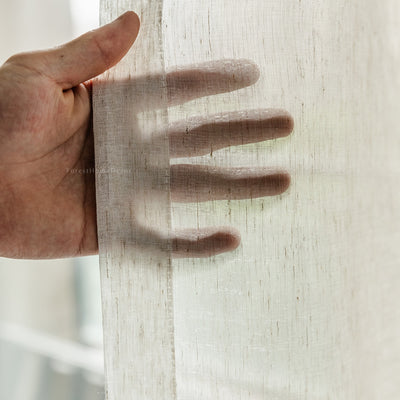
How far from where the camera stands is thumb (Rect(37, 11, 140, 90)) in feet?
1.22

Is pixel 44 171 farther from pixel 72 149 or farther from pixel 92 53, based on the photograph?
pixel 92 53

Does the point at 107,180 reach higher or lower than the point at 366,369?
higher

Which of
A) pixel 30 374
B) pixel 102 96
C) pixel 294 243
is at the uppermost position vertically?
pixel 102 96

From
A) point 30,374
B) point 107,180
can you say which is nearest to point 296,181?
point 107,180

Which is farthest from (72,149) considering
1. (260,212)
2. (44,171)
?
(260,212)

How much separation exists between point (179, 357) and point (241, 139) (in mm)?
186

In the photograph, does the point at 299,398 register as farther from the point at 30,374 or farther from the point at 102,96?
the point at 30,374

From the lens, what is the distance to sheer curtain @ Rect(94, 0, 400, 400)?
0.36 meters

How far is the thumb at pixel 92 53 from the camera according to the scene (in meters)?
0.37

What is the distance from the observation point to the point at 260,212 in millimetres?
364

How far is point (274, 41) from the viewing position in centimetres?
36

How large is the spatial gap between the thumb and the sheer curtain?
0.04 feet

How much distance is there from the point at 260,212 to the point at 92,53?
0.65 feet

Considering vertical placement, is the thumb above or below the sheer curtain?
above
